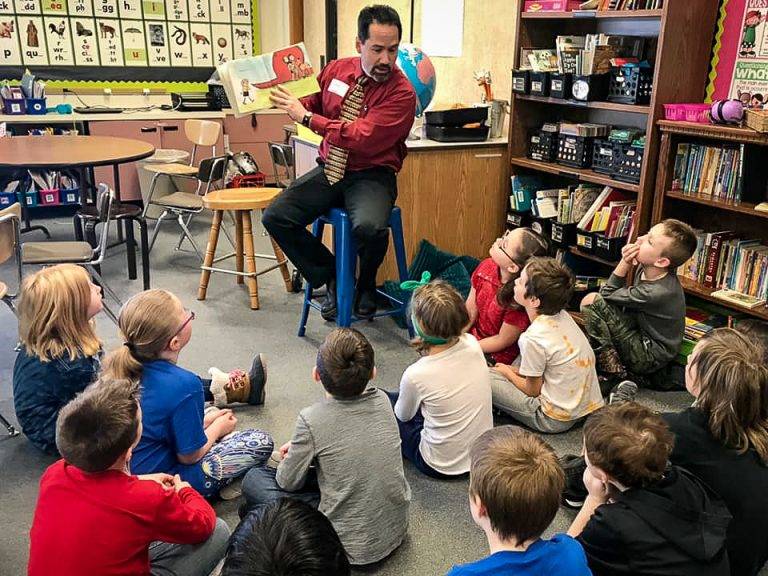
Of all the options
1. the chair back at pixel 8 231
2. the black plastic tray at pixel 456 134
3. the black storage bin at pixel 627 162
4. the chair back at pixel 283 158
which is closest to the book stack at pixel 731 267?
the black storage bin at pixel 627 162

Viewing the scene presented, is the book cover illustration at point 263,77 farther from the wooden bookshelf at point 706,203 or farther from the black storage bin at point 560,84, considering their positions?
the wooden bookshelf at point 706,203

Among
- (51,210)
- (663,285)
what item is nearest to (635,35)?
(663,285)

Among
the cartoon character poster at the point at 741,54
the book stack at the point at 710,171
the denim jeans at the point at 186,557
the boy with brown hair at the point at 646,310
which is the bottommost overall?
the denim jeans at the point at 186,557

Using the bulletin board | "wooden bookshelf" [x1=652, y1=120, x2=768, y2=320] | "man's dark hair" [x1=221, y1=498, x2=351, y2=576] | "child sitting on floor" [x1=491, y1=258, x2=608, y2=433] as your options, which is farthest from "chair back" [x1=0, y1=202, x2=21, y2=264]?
the bulletin board

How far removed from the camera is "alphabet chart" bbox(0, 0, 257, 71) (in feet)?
19.3

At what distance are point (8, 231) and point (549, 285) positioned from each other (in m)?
2.20

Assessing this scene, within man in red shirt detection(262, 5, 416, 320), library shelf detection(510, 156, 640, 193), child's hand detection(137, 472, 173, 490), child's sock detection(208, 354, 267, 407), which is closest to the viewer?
child's hand detection(137, 472, 173, 490)

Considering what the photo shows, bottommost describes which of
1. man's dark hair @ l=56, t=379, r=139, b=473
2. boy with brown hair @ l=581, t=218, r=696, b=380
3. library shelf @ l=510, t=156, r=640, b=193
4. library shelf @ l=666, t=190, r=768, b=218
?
boy with brown hair @ l=581, t=218, r=696, b=380

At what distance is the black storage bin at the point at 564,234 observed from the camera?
3656mm

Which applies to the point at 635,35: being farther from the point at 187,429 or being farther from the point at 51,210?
the point at 51,210

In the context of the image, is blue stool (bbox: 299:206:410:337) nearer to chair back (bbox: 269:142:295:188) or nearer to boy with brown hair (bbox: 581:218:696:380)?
boy with brown hair (bbox: 581:218:696:380)

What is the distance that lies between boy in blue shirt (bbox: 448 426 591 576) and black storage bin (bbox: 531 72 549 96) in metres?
2.67

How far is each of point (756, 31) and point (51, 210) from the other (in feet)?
16.7

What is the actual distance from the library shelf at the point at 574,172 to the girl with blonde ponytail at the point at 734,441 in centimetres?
166
